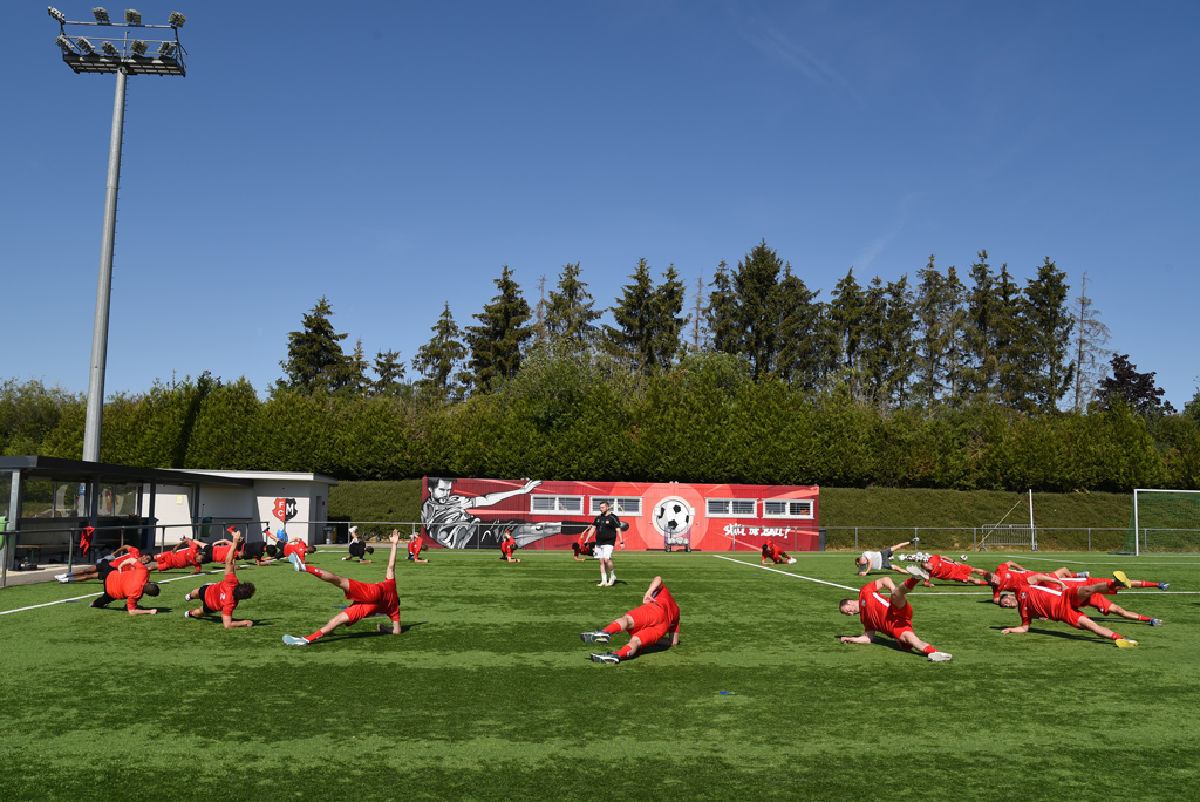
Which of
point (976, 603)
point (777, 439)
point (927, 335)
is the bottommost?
point (976, 603)

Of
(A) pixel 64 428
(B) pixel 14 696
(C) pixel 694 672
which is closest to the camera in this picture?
(B) pixel 14 696

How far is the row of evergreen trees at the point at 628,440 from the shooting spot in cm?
3981

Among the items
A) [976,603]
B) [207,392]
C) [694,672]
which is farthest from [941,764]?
[207,392]

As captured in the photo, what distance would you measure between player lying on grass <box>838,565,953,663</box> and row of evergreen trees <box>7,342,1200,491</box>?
29148mm

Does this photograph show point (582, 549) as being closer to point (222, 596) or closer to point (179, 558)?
point (179, 558)

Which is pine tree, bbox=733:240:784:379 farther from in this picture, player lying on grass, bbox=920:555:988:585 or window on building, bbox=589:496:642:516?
player lying on grass, bbox=920:555:988:585

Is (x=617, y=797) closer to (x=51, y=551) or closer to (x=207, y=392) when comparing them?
(x=51, y=551)

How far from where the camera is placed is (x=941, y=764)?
5684mm

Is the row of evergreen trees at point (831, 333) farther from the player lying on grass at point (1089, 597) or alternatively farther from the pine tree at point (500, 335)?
the player lying on grass at point (1089, 597)

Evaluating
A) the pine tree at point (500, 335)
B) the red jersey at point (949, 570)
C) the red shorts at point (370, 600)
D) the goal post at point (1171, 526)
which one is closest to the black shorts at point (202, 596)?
the red shorts at point (370, 600)

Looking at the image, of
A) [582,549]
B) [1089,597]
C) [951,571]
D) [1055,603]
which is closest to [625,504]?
[582,549]

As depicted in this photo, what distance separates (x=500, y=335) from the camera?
2579 inches

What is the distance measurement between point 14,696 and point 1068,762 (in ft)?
28.1

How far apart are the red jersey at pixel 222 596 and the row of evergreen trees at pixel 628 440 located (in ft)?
92.0
